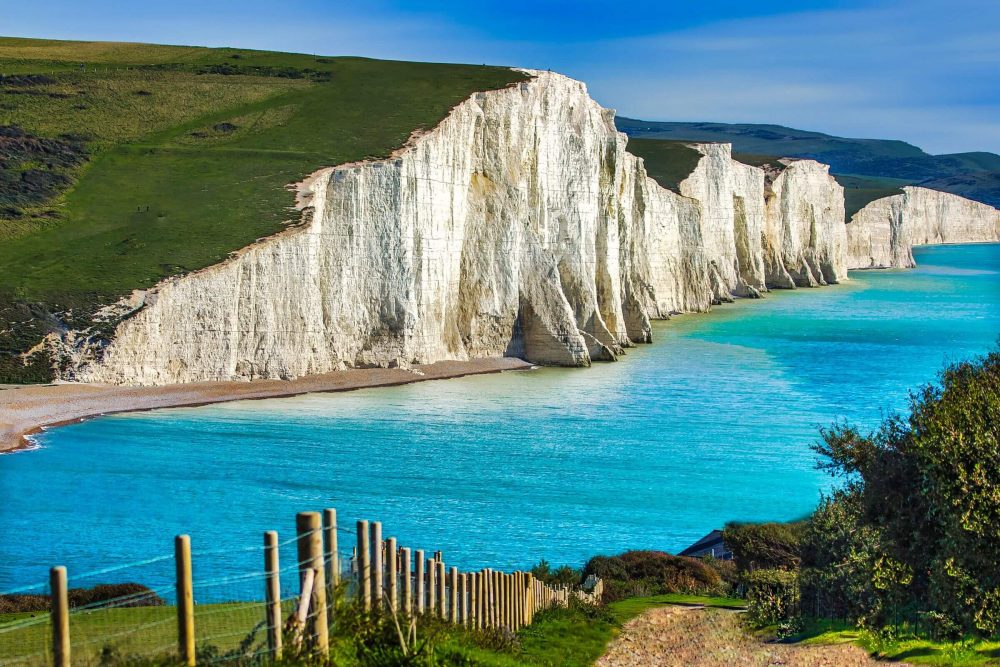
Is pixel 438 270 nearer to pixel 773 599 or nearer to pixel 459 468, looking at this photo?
pixel 459 468

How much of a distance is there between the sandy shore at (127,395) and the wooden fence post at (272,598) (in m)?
30.5

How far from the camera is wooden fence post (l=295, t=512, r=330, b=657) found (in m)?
9.77

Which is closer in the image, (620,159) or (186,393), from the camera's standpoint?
(186,393)

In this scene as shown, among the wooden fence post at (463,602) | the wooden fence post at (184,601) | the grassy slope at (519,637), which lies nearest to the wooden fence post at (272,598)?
the grassy slope at (519,637)

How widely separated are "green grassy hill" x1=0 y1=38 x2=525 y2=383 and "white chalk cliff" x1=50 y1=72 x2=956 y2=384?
1.65m

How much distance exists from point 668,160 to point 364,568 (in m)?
98.6

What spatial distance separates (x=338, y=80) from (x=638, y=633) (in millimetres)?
60589

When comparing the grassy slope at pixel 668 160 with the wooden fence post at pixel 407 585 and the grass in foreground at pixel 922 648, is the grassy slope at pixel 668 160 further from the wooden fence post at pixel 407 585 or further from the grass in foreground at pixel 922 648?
the wooden fence post at pixel 407 585

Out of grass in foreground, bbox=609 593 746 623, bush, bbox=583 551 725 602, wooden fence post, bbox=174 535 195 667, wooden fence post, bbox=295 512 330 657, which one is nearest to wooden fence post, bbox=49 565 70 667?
wooden fence post, bbox=174 535 195 667

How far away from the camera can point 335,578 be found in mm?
10641

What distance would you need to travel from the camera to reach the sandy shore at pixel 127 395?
40781 millimetres

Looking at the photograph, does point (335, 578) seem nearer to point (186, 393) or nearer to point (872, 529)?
point (872, 529)

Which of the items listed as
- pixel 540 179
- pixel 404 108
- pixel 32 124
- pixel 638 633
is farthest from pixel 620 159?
pixel 638 633

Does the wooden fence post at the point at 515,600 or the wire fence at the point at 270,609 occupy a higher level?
the wire fence at the point at 270,609
